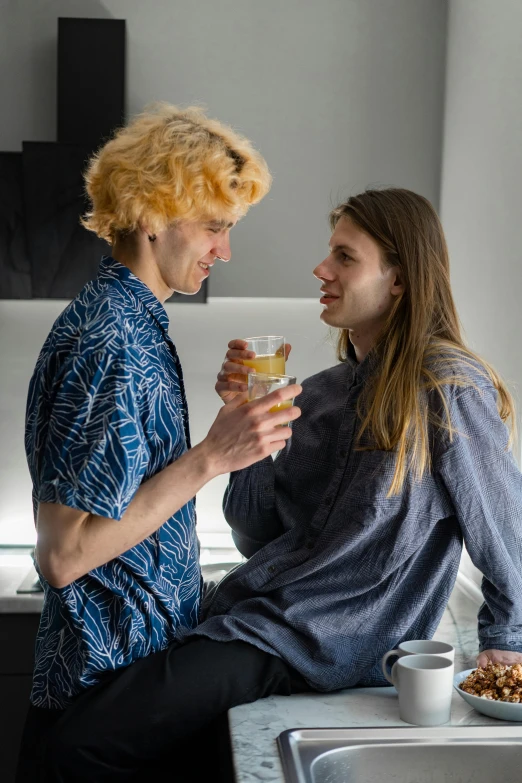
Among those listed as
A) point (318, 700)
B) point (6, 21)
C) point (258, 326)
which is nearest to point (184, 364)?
point (258, 326)

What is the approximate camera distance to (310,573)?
4.89 ft

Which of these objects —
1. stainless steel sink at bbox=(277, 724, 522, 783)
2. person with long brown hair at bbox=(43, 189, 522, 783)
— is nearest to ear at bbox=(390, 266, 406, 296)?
person with long brown hair at bbox=(43, 189, 522, 783)

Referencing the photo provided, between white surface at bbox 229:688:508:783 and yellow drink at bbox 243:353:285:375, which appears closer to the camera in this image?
white surface at bbox 229:688:508:783

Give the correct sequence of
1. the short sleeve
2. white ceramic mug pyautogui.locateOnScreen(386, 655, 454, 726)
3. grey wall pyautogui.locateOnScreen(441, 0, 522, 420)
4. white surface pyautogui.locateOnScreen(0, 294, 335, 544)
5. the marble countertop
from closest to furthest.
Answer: the short sleeve → white ceramic mug pyautogui.locateOnScreen(386, 655, 454, 726) → grey wall pyautogui.locateOnScreen(441, 0, 522, 420) → the marble countertop → white surface pyautogui.locateOnScreen(0, 294, 335, 544)

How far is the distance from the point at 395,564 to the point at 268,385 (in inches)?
14.6

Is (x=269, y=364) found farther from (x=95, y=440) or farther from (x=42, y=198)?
(x=42, y=198)

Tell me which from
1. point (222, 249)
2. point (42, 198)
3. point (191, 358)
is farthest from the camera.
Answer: point (191, 358)

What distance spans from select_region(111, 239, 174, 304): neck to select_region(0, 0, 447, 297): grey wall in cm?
112

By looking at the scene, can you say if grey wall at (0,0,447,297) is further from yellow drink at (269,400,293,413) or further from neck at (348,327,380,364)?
yellow drink at (269,400,293,413)

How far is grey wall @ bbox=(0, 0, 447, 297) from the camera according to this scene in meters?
2.55

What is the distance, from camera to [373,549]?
4.82 ft

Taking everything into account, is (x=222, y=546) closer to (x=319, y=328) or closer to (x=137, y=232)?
(x=319, y=328)

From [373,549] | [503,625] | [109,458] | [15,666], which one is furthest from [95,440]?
[15,666]

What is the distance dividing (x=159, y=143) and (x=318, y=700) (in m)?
0.96
